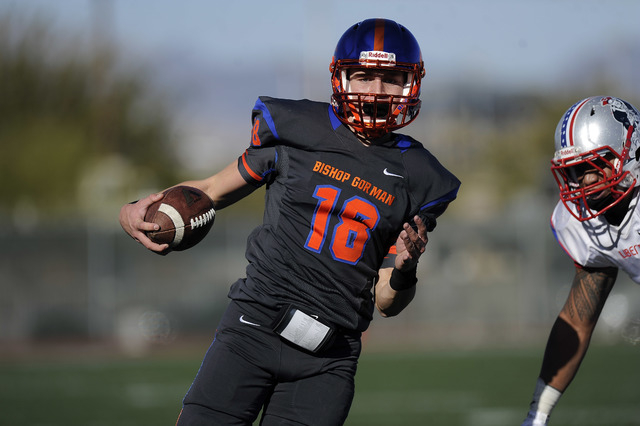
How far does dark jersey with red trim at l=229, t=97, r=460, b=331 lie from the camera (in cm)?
321

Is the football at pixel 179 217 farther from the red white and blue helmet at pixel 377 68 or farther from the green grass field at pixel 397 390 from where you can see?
the green grass field at pixel 397 390

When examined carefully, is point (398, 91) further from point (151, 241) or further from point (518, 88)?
point (518, 88)

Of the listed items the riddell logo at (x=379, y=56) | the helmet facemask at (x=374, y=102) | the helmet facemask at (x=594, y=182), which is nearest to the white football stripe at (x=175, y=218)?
the helmet facemask at (x=374, y=102)

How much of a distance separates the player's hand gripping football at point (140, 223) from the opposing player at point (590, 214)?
1808 millimetres

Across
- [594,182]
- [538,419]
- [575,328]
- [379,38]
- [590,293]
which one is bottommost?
[538,419]

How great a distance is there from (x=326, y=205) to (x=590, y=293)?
1516 millimetres

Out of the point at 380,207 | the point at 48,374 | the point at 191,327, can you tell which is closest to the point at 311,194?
the point at 380,207

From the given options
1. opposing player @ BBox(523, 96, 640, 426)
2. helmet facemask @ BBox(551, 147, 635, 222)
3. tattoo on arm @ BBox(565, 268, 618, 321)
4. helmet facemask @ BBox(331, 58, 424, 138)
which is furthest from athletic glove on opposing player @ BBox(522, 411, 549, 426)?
helmet facemask @ BBox(331, 58, 424, 138)

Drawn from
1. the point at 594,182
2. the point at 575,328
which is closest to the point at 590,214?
the point at 594,182

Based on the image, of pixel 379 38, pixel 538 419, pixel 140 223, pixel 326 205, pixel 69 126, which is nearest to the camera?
pixel 140 223

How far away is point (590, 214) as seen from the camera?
12.3 feet

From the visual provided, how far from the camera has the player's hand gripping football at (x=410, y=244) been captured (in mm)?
3021

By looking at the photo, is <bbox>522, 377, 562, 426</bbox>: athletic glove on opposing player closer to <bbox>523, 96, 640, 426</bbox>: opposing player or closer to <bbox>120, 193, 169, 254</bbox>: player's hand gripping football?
<bbox>523, 96, 640, 426</bbox>: opposing player

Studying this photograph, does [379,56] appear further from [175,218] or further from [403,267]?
[175,218]
